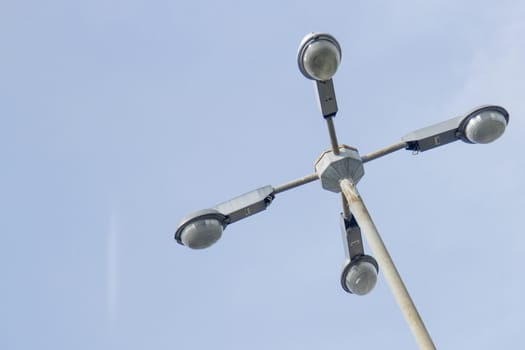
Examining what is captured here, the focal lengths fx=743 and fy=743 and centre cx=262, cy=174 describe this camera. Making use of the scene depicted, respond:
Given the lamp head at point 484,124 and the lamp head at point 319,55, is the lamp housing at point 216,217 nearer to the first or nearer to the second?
the lamp head at point 319,55

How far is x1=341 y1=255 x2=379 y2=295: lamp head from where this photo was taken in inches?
369

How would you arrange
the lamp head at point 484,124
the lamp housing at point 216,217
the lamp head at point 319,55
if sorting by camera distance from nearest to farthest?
the lamp head at point 319,55
the lamp head at point 484,124
the lamp housing at point 216,217

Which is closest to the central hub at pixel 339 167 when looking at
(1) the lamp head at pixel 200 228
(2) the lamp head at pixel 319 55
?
(2) the lamp head at pixel 319 55

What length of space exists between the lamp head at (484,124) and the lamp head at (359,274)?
2047mm

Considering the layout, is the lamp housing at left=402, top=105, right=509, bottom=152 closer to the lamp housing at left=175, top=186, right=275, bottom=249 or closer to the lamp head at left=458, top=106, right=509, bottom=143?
the lamp head at left=458, top=106, right=509, bottom=143

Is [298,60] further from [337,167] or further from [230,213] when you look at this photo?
[230,213]

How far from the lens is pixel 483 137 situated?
852 centimetres

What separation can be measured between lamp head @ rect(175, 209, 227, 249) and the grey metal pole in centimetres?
153

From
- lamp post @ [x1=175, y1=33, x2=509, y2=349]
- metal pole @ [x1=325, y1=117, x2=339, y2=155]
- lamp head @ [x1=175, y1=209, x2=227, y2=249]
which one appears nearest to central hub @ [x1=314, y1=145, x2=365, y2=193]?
lamp post @ [x1=175, y1=33, x2=509, y2=349]

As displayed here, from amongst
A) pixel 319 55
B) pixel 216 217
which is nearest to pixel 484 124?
pixel 319 55

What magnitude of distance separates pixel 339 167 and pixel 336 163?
60 millimetres

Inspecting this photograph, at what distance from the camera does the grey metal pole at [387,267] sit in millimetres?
6309

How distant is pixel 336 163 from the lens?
8023 mm

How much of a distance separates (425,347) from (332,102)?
2975mm
